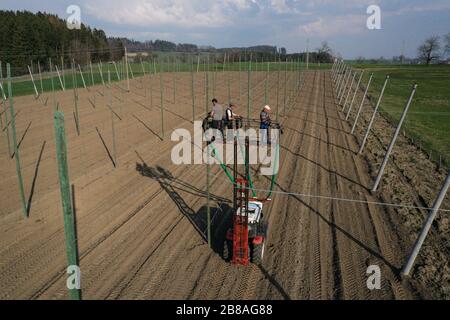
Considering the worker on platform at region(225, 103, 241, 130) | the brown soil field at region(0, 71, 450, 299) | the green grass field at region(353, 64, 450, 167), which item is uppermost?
the worker on platform at region(225, 103, 241, 130)

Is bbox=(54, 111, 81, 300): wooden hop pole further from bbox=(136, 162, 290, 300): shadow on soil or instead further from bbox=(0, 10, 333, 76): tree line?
bbox=(0, 10, 333, 76): tree line

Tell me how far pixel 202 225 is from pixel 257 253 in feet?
6.99

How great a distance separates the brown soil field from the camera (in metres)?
6.55

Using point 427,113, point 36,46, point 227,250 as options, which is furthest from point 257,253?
point 36,46

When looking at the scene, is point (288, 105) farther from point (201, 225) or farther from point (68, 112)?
point (201, 225)

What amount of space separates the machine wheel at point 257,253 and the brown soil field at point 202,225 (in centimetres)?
15

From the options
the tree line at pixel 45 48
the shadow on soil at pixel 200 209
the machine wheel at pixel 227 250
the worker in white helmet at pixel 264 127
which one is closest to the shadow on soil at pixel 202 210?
the shadow on soil at pixel 200 209

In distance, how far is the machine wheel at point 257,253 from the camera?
6.92 metres

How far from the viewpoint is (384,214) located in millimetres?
9320

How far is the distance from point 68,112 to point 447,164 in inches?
780

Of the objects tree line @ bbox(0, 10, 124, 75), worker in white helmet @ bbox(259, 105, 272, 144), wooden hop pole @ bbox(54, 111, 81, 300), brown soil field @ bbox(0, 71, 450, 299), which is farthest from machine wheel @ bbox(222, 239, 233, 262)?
tree line @ bbox(0, 10, 124, 75)

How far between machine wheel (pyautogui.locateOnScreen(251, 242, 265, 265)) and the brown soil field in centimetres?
15

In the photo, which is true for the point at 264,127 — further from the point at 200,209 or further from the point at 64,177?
the point at 64,177
